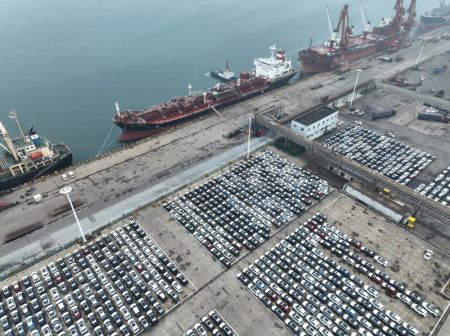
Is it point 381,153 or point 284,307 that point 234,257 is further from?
point 381,153

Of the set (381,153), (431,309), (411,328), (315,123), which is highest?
(315,123)

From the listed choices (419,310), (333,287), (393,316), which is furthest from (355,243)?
(419,310)

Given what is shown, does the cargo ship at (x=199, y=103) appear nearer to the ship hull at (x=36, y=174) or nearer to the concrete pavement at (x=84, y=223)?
the ship hull at (x=36, y=174)

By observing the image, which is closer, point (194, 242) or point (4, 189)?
point (194, 242)

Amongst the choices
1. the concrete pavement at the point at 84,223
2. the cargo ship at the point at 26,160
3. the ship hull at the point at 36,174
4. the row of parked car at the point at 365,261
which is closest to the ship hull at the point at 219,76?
the concrete pavement at the point at 84,223

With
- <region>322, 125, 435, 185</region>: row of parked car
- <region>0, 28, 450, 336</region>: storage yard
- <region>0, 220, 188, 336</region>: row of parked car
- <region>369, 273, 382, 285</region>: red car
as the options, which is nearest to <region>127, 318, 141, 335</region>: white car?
<region>0, 220, 188, 336</region>: row of parked car

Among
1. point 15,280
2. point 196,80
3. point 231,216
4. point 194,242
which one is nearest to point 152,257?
point 194,242

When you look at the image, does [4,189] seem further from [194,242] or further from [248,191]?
[248,191]
